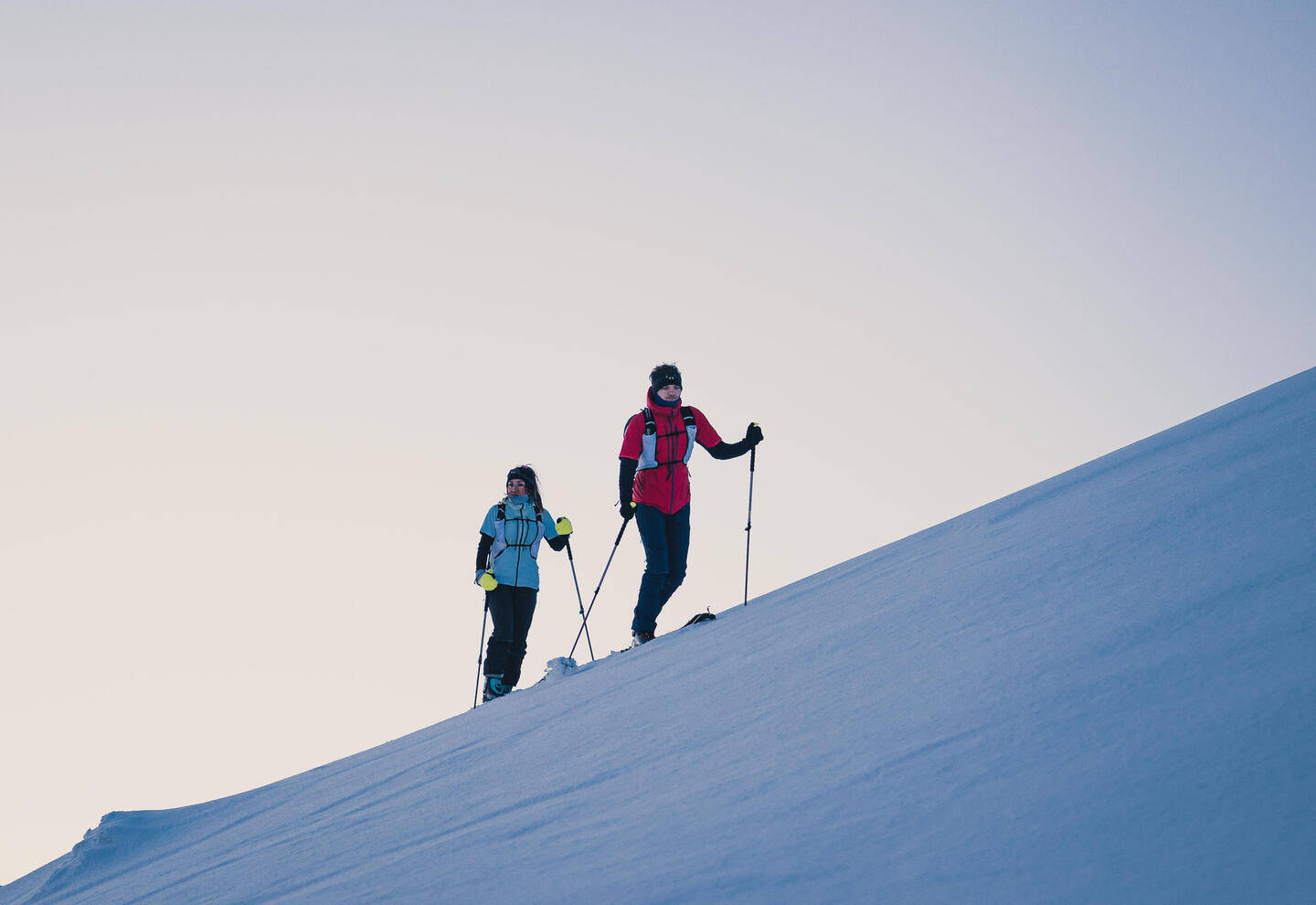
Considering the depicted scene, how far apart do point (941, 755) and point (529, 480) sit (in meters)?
6.06

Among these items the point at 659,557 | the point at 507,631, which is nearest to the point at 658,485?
the point at 659,557

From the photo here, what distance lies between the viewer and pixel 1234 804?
1.38 metres

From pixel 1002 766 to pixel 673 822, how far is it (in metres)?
0.71

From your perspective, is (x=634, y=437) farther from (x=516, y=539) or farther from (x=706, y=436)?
(x=516, y=539)

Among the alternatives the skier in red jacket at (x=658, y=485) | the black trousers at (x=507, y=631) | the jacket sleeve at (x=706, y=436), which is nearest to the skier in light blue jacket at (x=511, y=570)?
the black trousers at (x=507, y=631)

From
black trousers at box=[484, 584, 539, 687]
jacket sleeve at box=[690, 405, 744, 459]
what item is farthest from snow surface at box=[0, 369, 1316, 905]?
black trousers at box=[484, 584, 539, 687]

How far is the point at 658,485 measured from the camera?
669cm

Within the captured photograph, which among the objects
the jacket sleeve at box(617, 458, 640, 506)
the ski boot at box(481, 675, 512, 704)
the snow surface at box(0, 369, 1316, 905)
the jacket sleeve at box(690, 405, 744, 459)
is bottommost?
the snow surface at box(0, 369, 1316, 905)

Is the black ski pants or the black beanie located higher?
the black beanie

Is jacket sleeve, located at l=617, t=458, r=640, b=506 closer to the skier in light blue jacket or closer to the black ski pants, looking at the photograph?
the black ski pants

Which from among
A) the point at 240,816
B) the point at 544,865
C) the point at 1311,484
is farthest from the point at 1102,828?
the point at 240,816

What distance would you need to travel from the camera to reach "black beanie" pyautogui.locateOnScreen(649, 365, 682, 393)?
6.71 m

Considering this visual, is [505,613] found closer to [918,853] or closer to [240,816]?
[240,816]

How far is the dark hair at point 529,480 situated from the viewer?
25.3 ft
